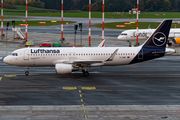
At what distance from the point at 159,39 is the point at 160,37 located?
343 millimetres

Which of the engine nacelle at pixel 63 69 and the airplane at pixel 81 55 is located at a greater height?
the airplane at pixel 81 55

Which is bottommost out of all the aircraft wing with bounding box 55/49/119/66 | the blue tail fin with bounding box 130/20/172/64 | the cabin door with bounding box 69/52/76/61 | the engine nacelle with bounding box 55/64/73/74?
the engine nacelle with bounding box 55/64/73/74

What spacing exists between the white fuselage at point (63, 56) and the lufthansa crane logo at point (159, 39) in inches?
119

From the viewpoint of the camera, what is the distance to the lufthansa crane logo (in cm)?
4825

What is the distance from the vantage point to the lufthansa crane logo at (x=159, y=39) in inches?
1900

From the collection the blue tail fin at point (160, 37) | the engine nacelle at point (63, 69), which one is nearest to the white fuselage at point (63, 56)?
the blue tail fin at point (160, 37)

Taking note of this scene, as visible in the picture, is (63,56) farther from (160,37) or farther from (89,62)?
(160,37)

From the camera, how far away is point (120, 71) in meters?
50.8

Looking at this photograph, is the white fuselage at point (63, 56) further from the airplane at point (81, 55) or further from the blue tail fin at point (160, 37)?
the blue tail fin at point (160, 37)

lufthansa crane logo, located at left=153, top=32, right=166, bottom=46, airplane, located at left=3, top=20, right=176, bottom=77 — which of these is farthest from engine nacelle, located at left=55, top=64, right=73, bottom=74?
lufthansa crane logo, located at left=153, top=32, right=166, bottom=46

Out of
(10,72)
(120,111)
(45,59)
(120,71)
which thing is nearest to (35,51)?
(45,59)

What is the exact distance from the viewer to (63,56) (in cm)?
4619

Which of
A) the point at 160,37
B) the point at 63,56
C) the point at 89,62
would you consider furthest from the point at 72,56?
the point at 160,37

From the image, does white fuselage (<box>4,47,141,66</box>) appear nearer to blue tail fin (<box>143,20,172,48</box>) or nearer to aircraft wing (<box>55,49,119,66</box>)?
aircraft wing (<box>55,49,119,66</box>)
